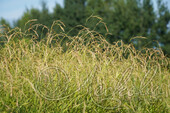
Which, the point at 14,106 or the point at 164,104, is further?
the point at 164,104

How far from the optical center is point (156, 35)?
1482 centimetres

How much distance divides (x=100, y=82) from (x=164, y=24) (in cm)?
1320

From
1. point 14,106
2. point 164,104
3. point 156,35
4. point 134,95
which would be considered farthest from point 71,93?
point 156,35

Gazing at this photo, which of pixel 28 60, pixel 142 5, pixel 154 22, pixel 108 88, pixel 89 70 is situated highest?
pixel 142 5

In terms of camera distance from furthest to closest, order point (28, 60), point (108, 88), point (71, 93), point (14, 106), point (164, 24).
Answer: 1. point (164, 24)
2. point (28, 60)
3. point (108, 88)
4. point (71, 93)
5. point (14, 106)

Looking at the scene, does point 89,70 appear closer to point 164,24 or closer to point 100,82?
point 100,82

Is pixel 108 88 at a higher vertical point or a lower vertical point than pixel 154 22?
lower

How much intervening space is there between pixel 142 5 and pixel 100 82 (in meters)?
13.5

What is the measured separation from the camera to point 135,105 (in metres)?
2.97

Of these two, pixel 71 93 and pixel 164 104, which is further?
pixel 164 104

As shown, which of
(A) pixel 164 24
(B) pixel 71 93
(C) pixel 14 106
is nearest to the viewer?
(C) pixel 14 106

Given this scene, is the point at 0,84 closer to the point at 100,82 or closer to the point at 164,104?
the point at 100,82

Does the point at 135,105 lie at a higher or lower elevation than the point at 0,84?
lower

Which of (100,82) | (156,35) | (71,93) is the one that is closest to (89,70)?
(100,82)
